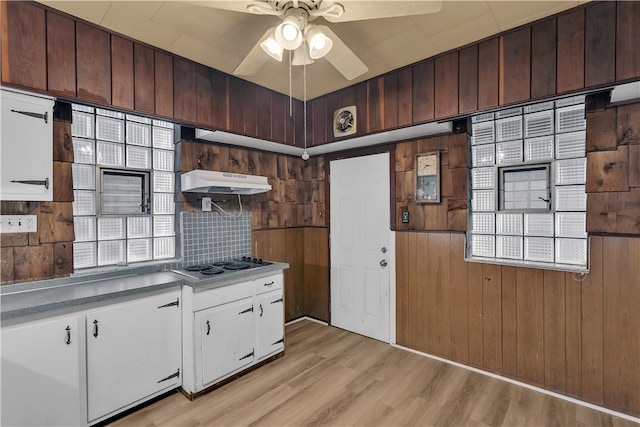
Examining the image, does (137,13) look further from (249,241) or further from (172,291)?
(249,241)

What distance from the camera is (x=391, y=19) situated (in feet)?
6.88

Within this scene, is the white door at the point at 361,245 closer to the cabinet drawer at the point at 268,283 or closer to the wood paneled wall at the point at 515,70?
the wood paneled wall at the point at 515,70

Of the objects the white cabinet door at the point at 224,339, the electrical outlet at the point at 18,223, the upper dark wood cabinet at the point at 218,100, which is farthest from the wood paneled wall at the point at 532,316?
the electrical outlet at the point at 18,223

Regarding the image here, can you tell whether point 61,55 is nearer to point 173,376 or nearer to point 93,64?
point 93,64

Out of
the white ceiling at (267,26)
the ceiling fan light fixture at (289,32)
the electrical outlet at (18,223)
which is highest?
the white ceiling at (267,26)

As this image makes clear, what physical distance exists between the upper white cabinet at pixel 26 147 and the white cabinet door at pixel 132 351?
34.0 inches

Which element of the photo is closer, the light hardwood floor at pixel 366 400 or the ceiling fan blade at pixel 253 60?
the ceiling fan blade at pixel 253 60

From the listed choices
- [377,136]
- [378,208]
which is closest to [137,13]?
[377,136]

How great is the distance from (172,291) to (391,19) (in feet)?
8.35

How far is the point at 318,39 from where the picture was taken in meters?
1.70

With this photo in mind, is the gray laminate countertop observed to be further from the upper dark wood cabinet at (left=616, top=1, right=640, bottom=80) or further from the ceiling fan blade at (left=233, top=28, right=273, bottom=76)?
the upper dark wood cabinet at (left=616, top=1, right=640, bottom=80)

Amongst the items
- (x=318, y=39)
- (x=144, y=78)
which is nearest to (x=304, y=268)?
(x=144, y=78)

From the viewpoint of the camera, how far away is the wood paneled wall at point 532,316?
2.14 m

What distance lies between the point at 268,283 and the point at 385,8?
2335mm
